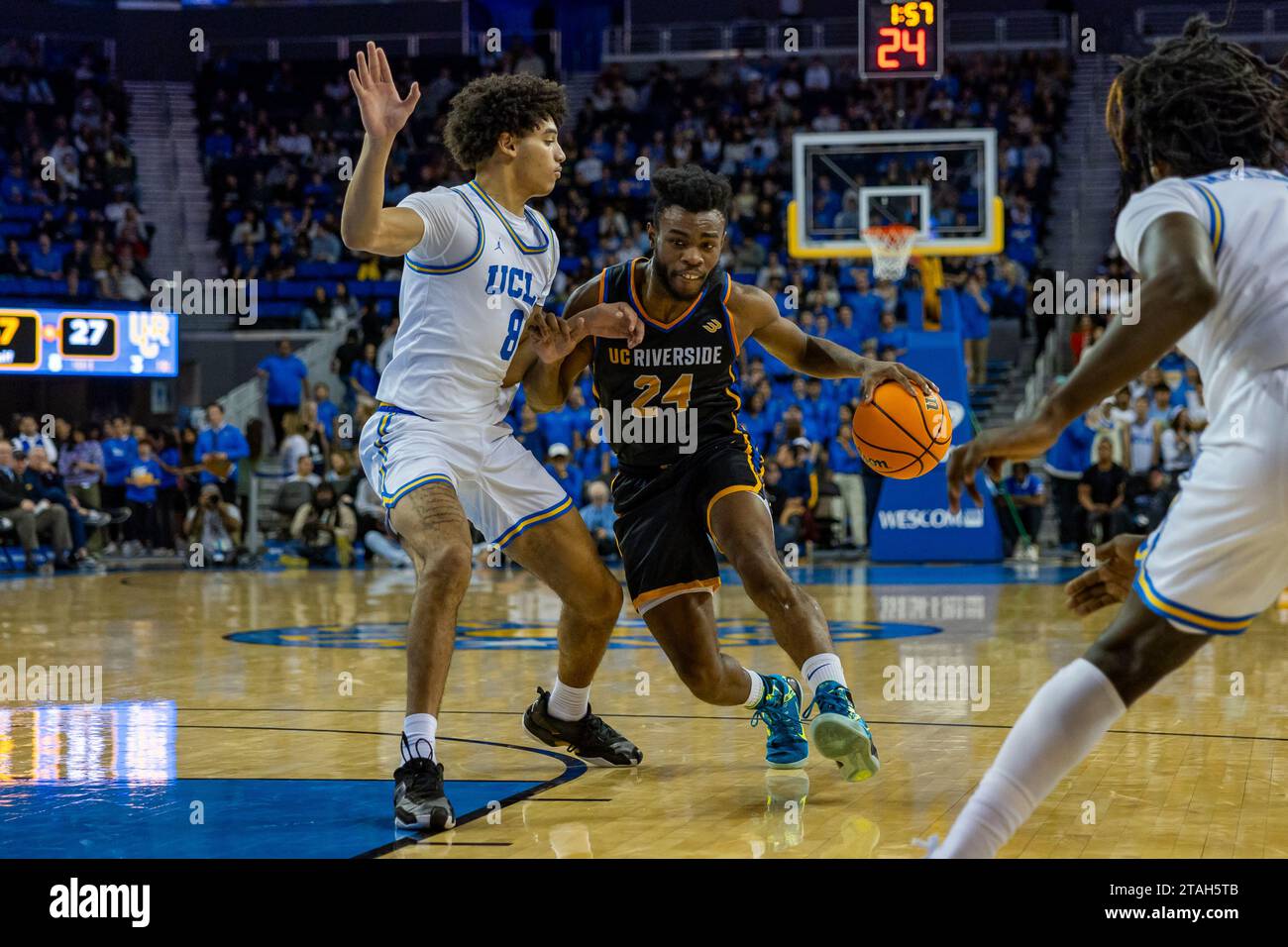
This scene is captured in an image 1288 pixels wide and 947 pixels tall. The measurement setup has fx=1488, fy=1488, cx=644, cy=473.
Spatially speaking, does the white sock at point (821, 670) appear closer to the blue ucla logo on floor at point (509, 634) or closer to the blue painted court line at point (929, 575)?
the blue ucla logo on floor at point (509, 634)

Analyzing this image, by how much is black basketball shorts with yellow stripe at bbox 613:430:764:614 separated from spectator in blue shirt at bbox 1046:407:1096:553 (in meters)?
11.1

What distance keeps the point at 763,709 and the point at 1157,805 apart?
4.54 ft

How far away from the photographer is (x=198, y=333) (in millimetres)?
22453

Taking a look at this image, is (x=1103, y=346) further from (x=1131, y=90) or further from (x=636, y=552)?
Result: (x=636, y=552)

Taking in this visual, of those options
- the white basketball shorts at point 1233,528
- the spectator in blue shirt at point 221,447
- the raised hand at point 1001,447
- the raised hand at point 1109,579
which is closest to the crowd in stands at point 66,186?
the spectator in blue shirt at point 221,447

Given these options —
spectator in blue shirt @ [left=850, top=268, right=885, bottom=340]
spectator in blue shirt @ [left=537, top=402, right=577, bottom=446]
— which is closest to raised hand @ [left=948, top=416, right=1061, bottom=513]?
spectator in blue shirt @ [left=537, top=402, right=577, bottom=446]

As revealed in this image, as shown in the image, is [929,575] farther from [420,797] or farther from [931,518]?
[420,797]

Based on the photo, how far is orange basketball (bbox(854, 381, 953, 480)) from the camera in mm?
4742

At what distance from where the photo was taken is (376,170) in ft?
13.6

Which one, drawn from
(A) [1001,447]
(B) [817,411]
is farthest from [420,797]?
(B) [817,411]

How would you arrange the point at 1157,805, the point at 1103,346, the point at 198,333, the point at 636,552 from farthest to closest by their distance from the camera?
the point at 198,333 → the point at 636,552 → the point at 1157,805 → the point at 1103,346

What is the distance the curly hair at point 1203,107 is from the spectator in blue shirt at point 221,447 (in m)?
14.6

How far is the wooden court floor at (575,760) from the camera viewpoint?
12.8 ft
